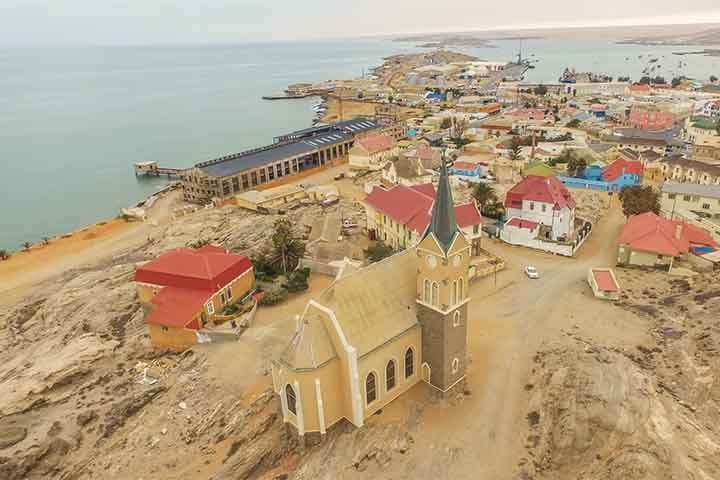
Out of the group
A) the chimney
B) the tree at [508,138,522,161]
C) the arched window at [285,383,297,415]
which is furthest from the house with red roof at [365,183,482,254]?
the tree at [508,138,522,161]

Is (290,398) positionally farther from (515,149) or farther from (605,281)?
(515,149)

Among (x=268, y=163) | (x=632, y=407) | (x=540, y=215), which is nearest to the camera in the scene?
(x=632, y=407)

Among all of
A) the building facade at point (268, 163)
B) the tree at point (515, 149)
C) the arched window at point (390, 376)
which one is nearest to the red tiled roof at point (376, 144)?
the building facade at point (268, 163)

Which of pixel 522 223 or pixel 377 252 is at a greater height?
pixel 522 223

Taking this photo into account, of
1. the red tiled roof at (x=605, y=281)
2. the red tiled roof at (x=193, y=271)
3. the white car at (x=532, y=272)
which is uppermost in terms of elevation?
the red tiled roof at (x=193, y=271)

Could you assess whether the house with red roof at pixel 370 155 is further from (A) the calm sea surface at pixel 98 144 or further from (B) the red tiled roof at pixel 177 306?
(B) the red tiled roof at pixel 177 306

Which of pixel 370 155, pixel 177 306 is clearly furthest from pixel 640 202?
pixel 177 306

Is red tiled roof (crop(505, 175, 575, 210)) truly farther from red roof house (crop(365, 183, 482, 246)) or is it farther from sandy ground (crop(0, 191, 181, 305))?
sandy ground (crop(0, 191, 181, 305))
